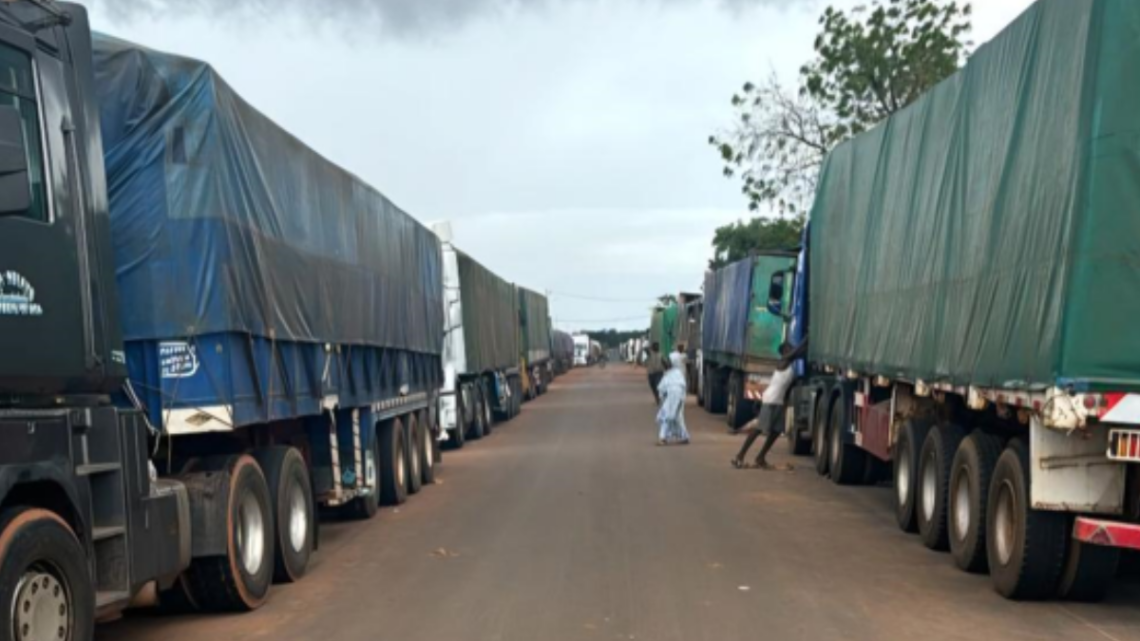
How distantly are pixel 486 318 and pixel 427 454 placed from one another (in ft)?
36.4

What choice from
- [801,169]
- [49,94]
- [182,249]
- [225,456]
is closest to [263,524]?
[225,456]

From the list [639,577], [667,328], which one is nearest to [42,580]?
[639,577]

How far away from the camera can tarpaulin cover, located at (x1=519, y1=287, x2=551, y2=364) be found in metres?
40.6

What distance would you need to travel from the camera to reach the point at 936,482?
1017 centimetres

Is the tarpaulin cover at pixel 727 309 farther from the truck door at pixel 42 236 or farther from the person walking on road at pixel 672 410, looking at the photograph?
the truck door at pixel 42 236

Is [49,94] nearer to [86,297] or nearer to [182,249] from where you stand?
[86,297]

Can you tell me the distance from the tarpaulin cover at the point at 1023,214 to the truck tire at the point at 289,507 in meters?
5.19

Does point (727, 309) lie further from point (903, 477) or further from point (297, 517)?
point (297, 517)

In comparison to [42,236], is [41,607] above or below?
below

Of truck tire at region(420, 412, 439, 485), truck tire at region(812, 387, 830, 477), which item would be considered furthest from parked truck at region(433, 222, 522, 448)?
truck tire at region(812, 387, 830, 477)

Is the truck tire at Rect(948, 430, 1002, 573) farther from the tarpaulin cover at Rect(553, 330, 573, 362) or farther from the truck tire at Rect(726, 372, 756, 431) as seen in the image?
the tarpaulin cover at Rect(553, 330, 573, 362)

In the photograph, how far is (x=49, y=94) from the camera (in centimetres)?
614

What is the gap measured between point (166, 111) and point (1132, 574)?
7.75 meters

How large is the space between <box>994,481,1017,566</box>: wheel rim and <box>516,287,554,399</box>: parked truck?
1170 inches
